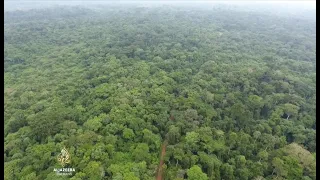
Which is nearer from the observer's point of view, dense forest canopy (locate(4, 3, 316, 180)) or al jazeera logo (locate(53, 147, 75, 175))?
al jazeera logo (locate(53, 147, 75, 175))

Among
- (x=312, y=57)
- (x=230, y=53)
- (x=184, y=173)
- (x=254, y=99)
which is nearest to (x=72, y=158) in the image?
(x=184, y=173)

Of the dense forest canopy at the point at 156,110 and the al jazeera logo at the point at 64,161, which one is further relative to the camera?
the dense forest canopy at the point at 156,110

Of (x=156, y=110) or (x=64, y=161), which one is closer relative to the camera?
(x=64, y=161)

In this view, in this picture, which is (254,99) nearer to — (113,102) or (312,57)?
(113,102)
